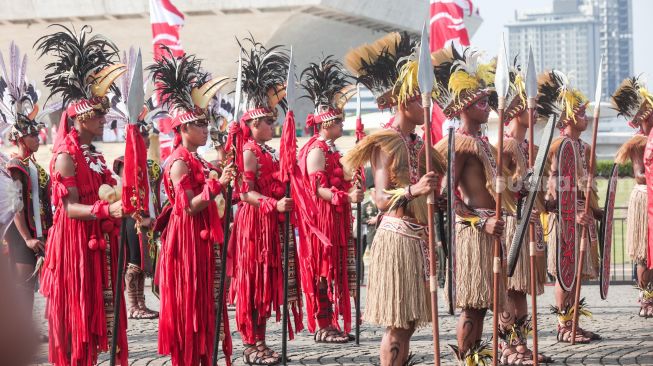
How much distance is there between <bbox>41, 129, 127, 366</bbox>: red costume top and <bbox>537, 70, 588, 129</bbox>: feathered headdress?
3895 mm

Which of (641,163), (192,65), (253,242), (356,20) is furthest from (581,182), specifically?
(356,20)

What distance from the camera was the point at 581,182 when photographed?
8.92 metres

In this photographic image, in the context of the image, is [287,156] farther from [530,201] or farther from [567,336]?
[567,336]

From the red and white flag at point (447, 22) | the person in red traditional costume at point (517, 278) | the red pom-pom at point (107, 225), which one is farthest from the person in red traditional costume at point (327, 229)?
the red and white flag at point (447, 22)

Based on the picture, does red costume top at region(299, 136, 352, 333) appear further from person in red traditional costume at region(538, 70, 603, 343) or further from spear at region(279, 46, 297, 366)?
person in red traditional costume at region(538, 70, 603, 343)

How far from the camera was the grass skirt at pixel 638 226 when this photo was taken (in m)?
10.7

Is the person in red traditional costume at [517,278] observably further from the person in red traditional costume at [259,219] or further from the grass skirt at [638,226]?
the grass skirt at [638,226]

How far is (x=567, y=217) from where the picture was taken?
8.20m

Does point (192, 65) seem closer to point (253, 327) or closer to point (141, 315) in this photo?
point (253, 327)

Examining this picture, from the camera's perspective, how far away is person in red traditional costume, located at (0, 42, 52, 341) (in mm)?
8539

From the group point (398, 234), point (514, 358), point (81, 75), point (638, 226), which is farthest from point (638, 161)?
point (81, 75)

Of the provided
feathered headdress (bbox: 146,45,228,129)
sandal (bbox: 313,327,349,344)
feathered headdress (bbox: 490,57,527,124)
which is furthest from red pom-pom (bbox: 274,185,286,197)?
feathered headdress (bbox: 490,57,527,124)

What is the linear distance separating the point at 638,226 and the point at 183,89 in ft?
18.5

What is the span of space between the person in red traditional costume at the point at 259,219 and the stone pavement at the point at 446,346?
0.34 meters
